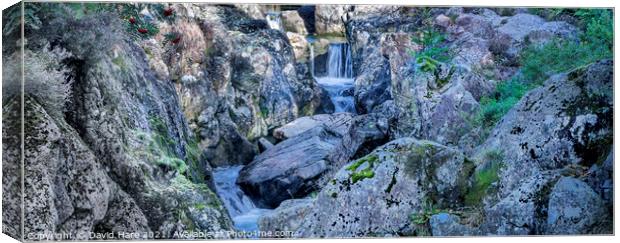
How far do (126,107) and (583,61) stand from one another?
6401 millimetres

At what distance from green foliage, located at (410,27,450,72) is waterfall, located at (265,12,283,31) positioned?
199cm

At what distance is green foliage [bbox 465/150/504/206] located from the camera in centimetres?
1226

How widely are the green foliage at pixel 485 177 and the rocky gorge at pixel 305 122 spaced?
0.03 metres

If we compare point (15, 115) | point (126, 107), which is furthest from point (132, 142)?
point (15, 115)

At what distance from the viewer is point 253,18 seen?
12477 mm

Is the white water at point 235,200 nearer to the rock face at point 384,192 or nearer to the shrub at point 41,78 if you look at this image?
the rock face at point 384,192

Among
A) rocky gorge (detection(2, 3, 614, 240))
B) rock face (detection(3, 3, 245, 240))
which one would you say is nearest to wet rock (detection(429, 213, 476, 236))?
rocky gorge (detection(2, 3, 614, 240))

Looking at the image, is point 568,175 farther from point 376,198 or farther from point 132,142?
point 132,142

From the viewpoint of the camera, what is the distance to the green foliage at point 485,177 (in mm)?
12258

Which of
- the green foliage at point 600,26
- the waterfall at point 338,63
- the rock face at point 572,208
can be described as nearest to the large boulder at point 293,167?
the waterfall at point 338,63

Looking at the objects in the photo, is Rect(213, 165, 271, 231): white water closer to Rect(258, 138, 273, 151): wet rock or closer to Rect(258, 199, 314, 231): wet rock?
Rect(258, 199, 314, 231): wet rock

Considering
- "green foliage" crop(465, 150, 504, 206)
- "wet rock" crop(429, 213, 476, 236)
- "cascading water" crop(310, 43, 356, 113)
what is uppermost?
"cascading water" crop(310, 43, 356, 113)

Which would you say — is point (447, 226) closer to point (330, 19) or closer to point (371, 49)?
point (371, 49)

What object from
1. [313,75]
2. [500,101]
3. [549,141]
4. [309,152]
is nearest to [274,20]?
[313,75]
